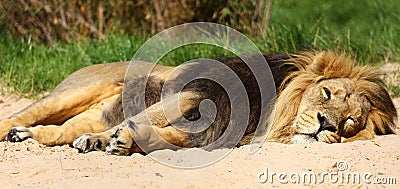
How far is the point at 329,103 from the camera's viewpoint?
4.77 m

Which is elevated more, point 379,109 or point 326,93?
point 326,93

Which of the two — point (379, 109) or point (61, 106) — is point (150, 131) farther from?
point (379, 109)

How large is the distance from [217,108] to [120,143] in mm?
718

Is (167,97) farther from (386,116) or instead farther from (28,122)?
(386,116)

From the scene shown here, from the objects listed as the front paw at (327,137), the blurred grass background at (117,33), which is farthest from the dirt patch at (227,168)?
the blurred grass background at (117,33)

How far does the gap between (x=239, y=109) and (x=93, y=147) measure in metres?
0.92

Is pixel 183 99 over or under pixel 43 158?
over

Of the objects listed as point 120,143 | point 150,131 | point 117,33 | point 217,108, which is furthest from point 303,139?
point 117,33

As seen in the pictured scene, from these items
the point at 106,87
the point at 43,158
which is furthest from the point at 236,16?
the point at 43,158

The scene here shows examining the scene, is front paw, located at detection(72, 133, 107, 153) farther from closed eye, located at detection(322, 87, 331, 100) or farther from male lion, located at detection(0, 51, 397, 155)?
closed eye, located at detection(322, 87, 331, 100)

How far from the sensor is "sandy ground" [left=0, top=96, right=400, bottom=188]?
3885 mm

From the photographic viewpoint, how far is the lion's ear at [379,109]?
502cm

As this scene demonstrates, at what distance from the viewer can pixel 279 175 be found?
157 inches

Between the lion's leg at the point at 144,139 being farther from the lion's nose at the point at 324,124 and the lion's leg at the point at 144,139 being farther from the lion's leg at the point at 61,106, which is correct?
the lion's leg at the point at 61,106
